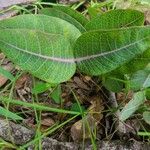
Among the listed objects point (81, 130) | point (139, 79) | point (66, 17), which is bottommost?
point (81, 130)

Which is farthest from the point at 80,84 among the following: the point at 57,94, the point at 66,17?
the point at 66,17

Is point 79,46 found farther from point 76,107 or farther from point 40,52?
point 76,107

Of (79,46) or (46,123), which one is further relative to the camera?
(46,123)

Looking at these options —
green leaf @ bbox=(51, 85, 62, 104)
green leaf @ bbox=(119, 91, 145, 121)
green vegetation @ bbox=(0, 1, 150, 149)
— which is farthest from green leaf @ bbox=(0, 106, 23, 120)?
green leaf @ bbox=(119, 91, 145, 121)

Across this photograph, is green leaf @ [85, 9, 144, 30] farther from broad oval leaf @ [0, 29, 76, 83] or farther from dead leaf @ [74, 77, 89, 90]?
dead leaf @ [74, 77, 89, 90]

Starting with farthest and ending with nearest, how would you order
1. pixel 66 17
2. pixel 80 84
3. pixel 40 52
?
1. pixel 80 84
2. pixel 66 17
3. pixel 40 52

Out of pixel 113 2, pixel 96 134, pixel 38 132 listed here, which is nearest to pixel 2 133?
pixel 38 132
